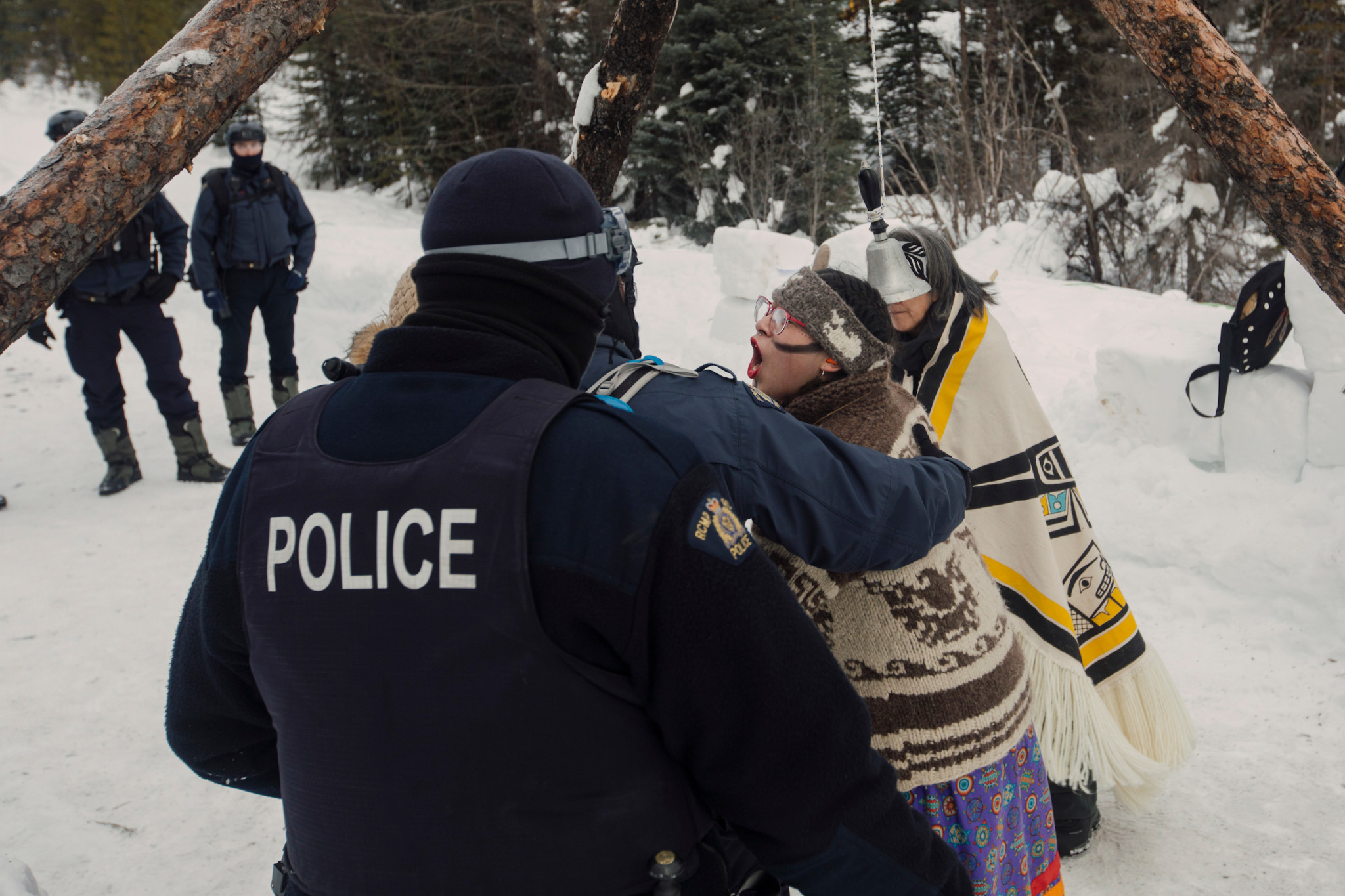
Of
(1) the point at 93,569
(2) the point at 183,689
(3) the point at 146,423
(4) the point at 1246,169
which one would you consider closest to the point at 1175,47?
(4) the point at 1246,169

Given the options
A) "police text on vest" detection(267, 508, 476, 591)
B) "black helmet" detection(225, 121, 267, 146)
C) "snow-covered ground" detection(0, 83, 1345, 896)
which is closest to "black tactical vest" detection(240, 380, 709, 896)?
"police text on vest" detection(267, 508, 476, 591)

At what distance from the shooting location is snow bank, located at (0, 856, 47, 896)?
1831 millimetres

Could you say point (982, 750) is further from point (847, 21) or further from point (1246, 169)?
point (847, 21)

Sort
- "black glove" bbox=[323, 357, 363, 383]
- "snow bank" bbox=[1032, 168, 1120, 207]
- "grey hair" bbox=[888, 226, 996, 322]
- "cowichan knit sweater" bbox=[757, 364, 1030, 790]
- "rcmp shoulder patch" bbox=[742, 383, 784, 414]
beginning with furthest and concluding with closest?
"snow bank" bbox=[1032, 168, 1120, 207]
"grey hair" bbox=[888, 226, 996, 322]
"cowichan knit sweater" bbox=[757, 364, 1030, 790]
"rcmp shoulder patch" bbox=[742, 383, 784, 414]
"black glove" bbox=[323, 357, 363, 383]

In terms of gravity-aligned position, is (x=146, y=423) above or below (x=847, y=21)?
below

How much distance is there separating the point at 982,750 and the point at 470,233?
1.23 metres

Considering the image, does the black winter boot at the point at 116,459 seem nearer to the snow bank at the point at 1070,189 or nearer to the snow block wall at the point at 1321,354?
the snow block wall at the point at 1321,354

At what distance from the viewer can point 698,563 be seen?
921 millimetres

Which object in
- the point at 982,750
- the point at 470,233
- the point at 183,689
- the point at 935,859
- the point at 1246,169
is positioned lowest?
the point at 982,750

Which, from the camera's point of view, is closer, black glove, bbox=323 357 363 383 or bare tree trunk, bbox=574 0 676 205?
black glove, bbox=323 357 363 383

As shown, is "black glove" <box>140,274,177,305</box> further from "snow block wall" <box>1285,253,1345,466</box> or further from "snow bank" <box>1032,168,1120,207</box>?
"snow bank" <box>1032,168,1120,207</box>

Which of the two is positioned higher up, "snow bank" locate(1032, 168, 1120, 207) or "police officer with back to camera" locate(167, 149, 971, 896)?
"police officer with back to camera" locate(167, 149, 971, 896)

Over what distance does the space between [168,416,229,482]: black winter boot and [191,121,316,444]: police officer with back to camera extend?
0.49 m

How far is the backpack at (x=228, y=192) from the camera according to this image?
5355 mm
